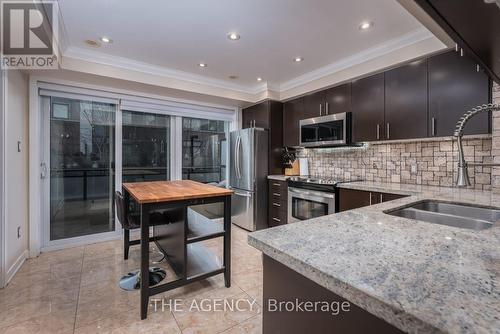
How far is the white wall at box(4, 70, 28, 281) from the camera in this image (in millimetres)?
2354

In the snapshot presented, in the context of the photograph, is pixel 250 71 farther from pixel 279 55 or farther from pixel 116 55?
pixel 116 55

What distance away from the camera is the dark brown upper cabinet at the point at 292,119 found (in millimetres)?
3865

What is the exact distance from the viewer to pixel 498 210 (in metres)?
1.39

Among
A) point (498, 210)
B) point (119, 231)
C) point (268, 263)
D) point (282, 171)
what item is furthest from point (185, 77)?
point (498, 210)

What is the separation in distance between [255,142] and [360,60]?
1874 millimetres

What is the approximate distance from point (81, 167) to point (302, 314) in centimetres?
370

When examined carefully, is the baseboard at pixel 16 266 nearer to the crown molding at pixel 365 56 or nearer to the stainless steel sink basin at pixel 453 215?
the stainless steel sink basin at pixel 453 215

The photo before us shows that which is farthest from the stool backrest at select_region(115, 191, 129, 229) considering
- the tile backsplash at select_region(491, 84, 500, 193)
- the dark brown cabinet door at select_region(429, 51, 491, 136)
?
the tile backsplash at select_region(491, 84, 500, 193)

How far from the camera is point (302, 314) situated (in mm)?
765

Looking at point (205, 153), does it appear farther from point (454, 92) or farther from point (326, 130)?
point (454, 92)

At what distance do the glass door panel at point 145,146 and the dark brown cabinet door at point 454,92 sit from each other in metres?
3.67

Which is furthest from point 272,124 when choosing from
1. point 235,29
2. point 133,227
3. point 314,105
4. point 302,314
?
point 302,314

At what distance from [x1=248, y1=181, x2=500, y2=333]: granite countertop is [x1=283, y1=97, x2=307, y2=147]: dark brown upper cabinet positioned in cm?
298

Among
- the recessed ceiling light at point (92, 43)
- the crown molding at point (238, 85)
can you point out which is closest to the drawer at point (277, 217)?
the crown molding at point (238, 85)
